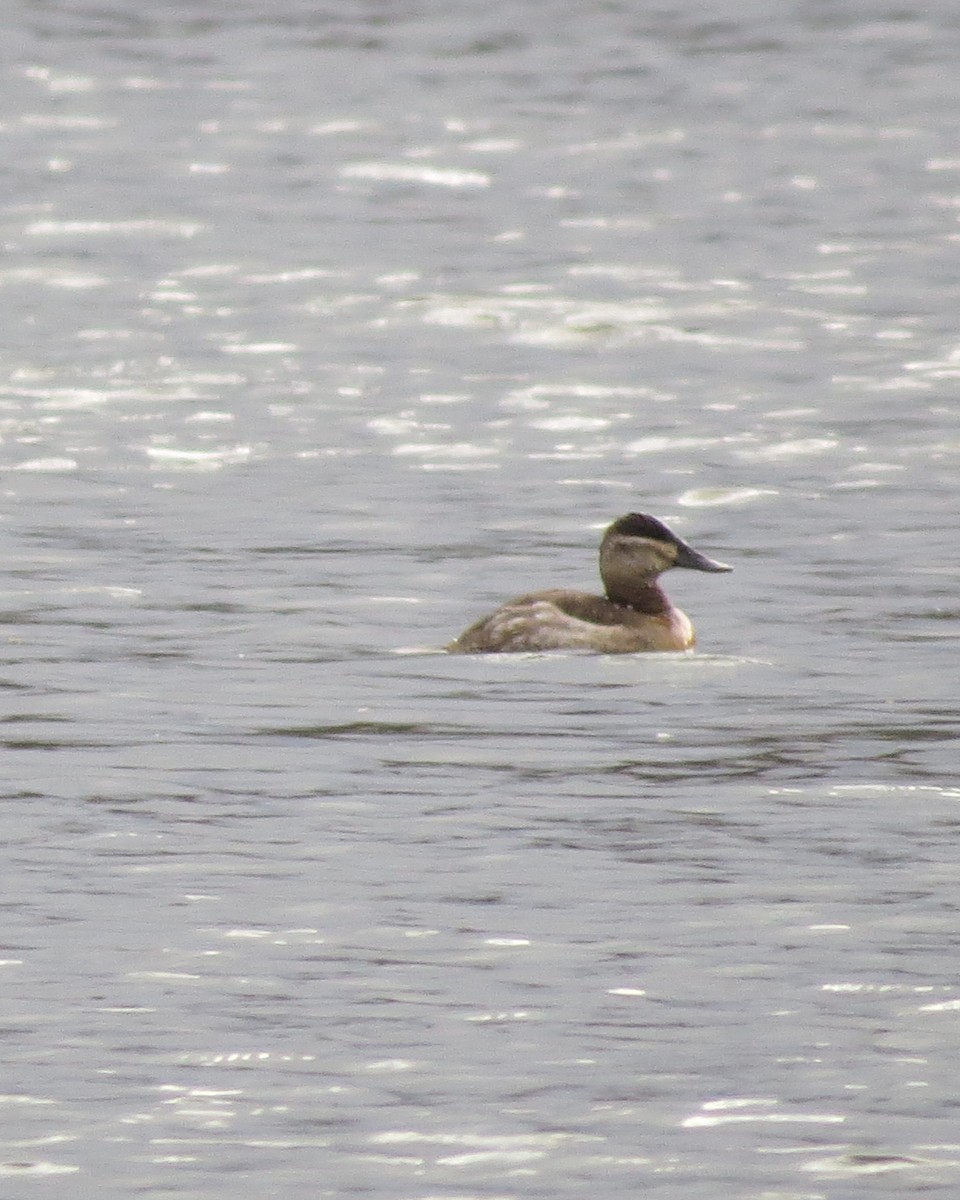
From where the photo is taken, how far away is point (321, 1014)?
1029 cm

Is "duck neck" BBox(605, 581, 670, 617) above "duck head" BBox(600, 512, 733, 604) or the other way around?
the other way around

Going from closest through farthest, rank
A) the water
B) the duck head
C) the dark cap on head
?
the water
the duck head
the dark cap on head

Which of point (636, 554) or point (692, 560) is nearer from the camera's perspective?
point (636, 554)

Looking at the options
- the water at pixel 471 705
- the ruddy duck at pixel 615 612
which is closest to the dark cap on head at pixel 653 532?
the ruddy duck at pixel 615 612

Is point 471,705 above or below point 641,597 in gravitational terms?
below

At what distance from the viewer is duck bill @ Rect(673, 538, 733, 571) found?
1738 centimetres

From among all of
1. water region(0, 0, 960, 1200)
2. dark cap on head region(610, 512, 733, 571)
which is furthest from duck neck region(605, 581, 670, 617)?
water region(0, 0, 960, 1200)

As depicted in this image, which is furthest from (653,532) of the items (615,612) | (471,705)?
(471,705)

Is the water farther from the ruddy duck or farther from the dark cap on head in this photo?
the dark cap on head

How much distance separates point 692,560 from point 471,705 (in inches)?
104

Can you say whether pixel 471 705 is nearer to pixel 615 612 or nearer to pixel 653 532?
pixel 615 612

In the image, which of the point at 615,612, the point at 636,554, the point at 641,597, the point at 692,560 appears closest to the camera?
the point at 615,612

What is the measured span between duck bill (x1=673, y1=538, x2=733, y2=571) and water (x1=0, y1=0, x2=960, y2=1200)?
367 mm

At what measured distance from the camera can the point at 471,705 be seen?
1516 centimetres
